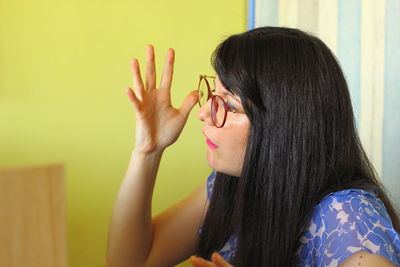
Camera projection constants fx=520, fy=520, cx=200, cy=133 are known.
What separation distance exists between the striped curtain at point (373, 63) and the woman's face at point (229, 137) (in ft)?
1.97

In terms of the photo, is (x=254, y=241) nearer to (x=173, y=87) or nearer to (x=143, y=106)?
(x=143, y=106)

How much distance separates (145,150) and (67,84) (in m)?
0.47

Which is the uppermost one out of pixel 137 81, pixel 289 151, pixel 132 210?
pixel 137 81

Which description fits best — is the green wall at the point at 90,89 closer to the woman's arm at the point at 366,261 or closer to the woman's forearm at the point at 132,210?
the woman's forearm at the point at 132,210

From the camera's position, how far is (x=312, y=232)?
934mm

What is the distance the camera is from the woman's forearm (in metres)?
1.16

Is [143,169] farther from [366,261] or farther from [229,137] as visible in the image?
[366,261]

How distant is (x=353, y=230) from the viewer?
2.78 ft

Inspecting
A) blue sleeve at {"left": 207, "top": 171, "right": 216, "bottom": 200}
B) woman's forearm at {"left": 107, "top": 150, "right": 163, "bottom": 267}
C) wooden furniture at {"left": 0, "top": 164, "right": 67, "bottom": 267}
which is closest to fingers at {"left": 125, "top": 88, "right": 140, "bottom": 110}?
woman's forearm at {"left": 107, "top": 150, "right": 163, "bottom": 267}

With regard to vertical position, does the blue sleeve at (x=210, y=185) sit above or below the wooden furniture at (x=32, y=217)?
below

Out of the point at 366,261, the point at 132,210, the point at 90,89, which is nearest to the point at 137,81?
the point at 132,210

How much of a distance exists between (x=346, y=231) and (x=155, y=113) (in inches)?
20.0

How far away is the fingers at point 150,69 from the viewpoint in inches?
44.5

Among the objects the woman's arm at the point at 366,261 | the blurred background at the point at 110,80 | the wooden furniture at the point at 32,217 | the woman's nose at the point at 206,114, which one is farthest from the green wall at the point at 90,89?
the wooden furniture at the point at 32,217
